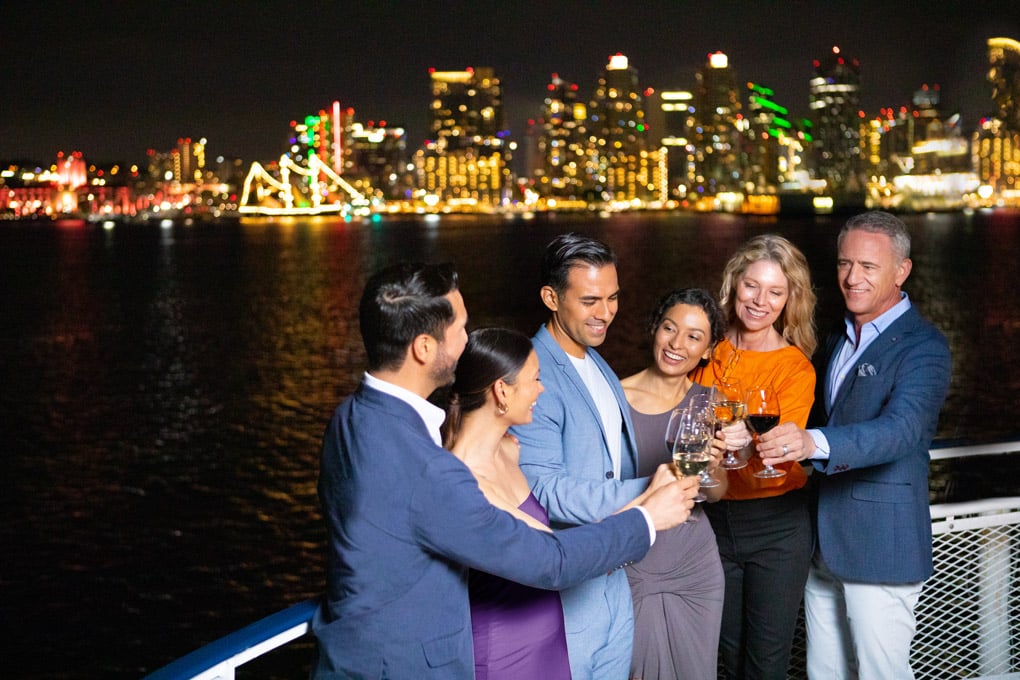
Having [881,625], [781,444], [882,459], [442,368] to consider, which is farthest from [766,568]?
[442,368]

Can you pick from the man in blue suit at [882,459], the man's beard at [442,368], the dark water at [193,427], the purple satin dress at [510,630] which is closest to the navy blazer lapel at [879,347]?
the man in blue suit at [882,459]

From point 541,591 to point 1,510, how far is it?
59.5 feet

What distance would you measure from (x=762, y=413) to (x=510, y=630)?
2.83 ft

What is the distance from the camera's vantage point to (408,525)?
1.86 meters

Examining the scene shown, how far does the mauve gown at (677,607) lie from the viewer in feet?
9.06

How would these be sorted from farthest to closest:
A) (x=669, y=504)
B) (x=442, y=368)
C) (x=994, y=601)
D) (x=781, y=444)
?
(x=994, y=601)
(x=781, y=444)
(x=669, y=504)
(x=442, y=368)

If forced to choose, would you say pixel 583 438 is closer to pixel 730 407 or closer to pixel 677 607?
pixel 730 407

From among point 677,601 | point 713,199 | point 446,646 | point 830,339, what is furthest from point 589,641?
point 713,199

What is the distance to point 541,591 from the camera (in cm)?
230

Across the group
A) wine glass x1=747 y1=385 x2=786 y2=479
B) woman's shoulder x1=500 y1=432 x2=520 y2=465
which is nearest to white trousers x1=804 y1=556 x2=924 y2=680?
wine glass x1=747 y1=385 x2=786 y2=479

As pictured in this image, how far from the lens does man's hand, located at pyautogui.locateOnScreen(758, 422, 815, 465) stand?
2.54 meters

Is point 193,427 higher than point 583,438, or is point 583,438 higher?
point 583,438

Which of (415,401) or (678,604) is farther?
(678,604)

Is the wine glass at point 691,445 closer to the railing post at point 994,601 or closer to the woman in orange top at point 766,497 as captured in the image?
the woman in orange top at point 766,497
